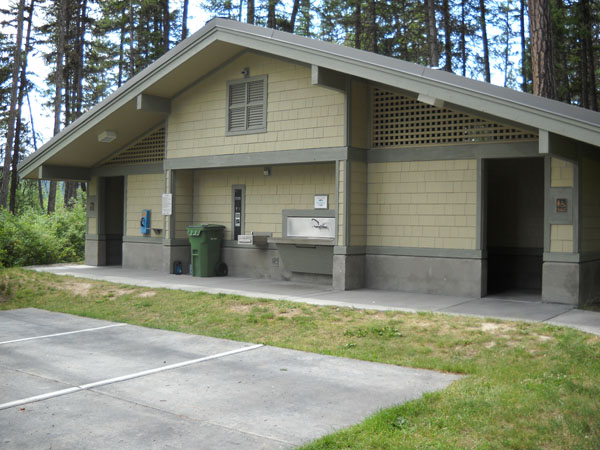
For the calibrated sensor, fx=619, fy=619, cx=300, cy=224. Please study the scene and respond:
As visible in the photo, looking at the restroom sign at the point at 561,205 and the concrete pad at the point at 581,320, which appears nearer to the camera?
the concrete pad at the point at 581,320

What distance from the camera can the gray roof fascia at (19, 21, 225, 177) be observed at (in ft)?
45.0

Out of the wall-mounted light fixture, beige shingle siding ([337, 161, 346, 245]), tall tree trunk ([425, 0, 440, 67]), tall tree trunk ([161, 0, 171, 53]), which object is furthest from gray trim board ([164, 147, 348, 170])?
tall tree trunk ([161, 0, 171, 53])

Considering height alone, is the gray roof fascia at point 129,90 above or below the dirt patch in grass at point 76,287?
above

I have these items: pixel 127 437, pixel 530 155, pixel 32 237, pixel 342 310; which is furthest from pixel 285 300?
pixel 32 237

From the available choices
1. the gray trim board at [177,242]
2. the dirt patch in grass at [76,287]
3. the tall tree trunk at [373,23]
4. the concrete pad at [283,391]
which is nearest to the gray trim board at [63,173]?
the gray trim board at [177,242]

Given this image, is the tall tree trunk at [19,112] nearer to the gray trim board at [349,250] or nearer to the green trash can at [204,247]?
the green trash can at [204,247]

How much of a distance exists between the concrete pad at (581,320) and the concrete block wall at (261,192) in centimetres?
535

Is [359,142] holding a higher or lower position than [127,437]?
higher

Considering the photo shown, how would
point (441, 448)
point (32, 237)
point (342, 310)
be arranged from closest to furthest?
point (441, 448) < point (342, 310) < point (32, 237)

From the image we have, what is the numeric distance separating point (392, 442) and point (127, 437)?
197cm

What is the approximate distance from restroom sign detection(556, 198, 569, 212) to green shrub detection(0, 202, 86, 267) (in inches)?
522

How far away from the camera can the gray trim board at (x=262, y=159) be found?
12.5 metres

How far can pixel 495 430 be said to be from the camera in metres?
4.67

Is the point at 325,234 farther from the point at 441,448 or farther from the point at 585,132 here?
the point at 441,448
